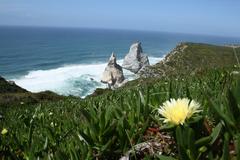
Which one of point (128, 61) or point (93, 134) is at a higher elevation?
point (93, 134)

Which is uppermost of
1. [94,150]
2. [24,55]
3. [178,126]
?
[178,126]

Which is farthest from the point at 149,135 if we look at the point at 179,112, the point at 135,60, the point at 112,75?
the point at 135,60

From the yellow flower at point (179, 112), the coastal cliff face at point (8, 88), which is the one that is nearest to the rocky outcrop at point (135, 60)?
the coastal cliff face at point (8, 88)

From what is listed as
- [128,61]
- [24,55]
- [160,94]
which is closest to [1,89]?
[160,94]

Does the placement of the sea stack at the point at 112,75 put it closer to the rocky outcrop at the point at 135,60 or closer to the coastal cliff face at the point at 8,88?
the rocky outcrop at the point at 135,60

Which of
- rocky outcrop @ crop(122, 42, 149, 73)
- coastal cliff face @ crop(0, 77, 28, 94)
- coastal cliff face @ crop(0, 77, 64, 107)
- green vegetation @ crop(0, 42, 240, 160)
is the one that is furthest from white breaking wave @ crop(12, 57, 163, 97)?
green vegetation @ crop(0, 42, 240, 160)

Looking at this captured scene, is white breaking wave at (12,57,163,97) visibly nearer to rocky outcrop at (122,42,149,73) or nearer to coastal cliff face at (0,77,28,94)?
rocky outcrop at (122,42,149,73)

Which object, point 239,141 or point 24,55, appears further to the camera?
point 24,55

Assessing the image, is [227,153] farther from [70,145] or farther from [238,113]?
[70,145]
